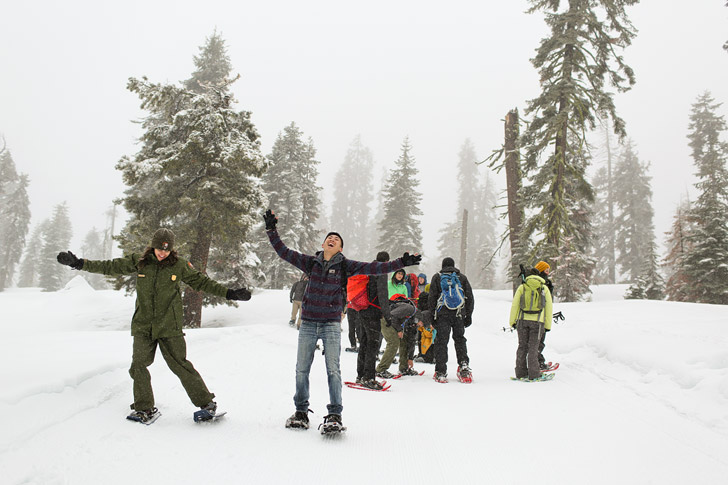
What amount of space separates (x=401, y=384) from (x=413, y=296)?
7.94 ft

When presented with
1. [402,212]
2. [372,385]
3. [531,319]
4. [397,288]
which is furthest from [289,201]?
[372,385]

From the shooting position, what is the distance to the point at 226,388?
5703 millimetres

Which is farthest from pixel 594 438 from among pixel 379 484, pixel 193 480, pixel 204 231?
pixel 204 231

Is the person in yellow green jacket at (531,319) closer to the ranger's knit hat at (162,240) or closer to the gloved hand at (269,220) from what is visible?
the gloved hand at (269,220)

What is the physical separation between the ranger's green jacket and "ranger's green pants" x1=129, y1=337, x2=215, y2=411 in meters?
0.10

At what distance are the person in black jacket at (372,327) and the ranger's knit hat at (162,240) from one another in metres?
3.34

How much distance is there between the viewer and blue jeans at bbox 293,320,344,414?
4.19m

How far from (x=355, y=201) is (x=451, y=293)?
5776cm

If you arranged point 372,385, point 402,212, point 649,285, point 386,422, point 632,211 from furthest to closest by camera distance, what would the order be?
point 632,211 → point 402,212 → point 649,285 → point 372,385 → point 386,422

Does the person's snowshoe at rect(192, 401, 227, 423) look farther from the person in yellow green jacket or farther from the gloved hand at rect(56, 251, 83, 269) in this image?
the person in yellow green jacket

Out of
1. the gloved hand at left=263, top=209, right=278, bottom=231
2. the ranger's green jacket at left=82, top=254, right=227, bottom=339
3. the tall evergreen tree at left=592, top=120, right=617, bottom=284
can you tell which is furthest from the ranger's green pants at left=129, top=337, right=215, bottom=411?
the tall evergreen tree at left=592, top=120, right=617, bottom=284

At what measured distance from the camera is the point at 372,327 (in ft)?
21.1

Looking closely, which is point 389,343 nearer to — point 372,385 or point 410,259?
point 372,385

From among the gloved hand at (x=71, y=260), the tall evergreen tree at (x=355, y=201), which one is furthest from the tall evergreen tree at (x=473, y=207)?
the gloved hand at (x=71, y=260)
